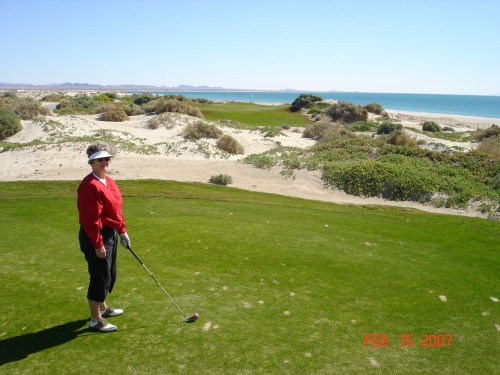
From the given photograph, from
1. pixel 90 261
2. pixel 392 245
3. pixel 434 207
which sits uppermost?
pixel 90 261

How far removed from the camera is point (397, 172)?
66.7 ft

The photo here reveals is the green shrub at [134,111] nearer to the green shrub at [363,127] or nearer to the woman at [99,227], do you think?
the green shrub at [363,127]

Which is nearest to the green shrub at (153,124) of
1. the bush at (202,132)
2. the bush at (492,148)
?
the bush at (202,132)

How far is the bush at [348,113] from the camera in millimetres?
49578

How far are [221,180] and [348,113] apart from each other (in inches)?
1320

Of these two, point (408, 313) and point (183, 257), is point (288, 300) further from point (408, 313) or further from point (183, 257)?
point (183, 257)

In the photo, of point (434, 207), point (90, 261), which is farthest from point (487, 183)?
point (90, 261)

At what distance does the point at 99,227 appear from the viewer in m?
4.97

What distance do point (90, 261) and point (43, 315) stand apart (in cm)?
120

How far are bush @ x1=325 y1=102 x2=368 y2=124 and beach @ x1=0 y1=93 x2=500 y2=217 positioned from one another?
1864 centimetres

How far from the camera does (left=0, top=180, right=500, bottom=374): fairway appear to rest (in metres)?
4.78

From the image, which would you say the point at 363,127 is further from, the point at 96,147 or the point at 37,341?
the point at 37,341

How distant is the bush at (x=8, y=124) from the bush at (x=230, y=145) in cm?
1604

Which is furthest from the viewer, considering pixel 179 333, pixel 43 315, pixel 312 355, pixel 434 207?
pixel 434 207
